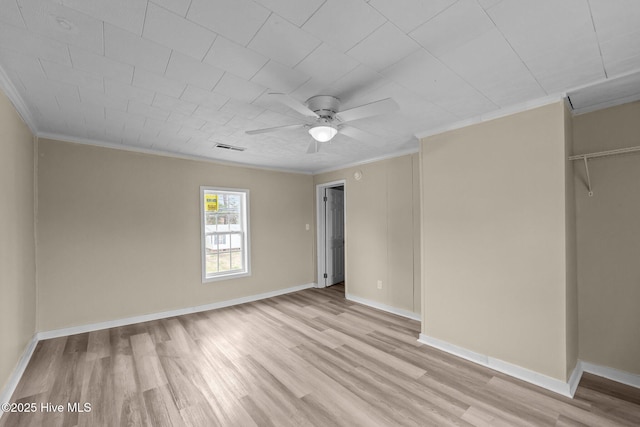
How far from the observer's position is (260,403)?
211 centimetres

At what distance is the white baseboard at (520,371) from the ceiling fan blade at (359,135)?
8.12 feet

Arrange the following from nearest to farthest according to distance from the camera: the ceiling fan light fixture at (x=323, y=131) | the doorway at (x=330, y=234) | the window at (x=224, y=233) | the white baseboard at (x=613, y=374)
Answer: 1. the ceiling fan light fixture at (x=323, y=131)
2. the white baseboard at (x=613, y=374)
3. the window at (x=224, y=233)
4. the doorway at (x=330, y=234)

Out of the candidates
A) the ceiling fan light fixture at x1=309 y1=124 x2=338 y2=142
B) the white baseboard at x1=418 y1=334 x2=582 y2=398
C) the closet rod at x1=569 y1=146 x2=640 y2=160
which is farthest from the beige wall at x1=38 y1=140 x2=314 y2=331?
the closet rod at x1=569 y1=146 x2=640 y2=160

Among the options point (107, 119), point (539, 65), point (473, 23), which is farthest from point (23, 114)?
point (539, 65)

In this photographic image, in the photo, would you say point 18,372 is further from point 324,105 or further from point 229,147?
point 324,105

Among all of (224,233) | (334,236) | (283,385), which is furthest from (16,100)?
(334,236)

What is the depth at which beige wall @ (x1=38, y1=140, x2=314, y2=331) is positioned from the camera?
3.21 metres

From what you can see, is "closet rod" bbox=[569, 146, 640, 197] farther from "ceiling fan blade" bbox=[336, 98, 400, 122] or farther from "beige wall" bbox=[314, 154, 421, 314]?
"ceiling fan blade" bbox=[336, 98, 400, 122]

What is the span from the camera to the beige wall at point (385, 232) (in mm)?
3914

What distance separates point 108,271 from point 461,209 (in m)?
4.44

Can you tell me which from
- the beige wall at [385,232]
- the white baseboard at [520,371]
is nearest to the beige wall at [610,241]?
the white baseboard at [520,371]

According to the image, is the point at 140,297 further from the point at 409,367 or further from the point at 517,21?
the point at 517,21

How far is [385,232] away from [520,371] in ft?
7.59

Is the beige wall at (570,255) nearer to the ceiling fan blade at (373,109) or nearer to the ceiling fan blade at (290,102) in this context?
the ceiling fan blade at (373,109)
